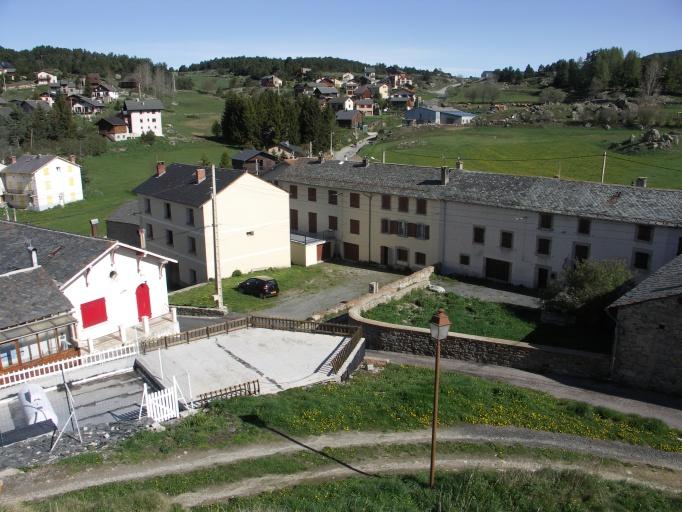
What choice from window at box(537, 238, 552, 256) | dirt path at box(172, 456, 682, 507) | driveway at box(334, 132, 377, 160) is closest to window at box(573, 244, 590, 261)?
window at box(537, 238, 552, 256)

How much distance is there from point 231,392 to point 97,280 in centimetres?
968

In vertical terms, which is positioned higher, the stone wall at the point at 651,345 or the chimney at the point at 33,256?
the chimney at the point at 33,256

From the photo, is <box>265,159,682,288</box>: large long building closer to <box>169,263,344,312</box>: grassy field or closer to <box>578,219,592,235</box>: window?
<box>578,219,592,235</box>: window

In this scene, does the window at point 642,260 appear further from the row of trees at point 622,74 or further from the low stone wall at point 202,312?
the row of trees at point 622,74

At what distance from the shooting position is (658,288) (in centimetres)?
2264

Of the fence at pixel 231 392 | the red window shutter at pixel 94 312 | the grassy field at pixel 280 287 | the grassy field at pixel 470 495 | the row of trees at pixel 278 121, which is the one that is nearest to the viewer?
the grassy field at pixel 470 495

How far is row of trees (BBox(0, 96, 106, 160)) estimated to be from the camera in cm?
9144

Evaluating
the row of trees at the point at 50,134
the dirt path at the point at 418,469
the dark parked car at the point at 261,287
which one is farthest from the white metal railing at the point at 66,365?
the row of trees at the point at 50,134

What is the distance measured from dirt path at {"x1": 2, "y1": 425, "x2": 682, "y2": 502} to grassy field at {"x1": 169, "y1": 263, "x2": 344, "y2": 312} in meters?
17.3

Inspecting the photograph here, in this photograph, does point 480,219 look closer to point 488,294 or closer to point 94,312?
point 488,294

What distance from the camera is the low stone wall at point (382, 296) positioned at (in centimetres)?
3028

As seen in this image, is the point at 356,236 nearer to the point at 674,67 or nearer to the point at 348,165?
the point at 348,165

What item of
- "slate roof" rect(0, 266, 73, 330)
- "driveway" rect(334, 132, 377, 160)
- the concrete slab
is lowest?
the concrete slab

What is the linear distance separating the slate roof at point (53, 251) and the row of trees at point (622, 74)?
488 feet
